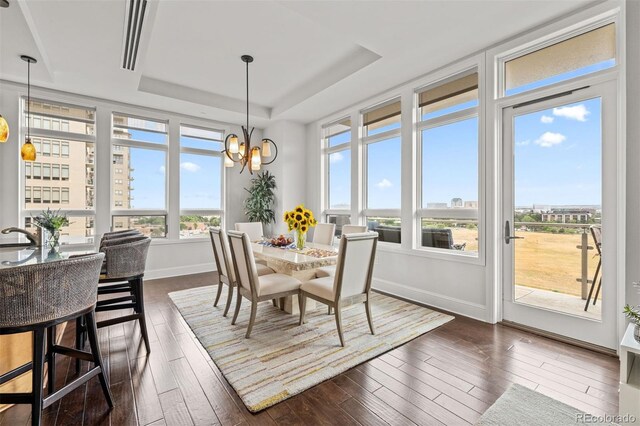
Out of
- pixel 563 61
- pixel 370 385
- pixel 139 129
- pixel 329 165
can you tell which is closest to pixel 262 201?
pixel 329 165

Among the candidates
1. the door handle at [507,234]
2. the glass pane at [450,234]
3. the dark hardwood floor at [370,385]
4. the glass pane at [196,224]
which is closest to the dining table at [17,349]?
the dark hardwood floor at [370,385]

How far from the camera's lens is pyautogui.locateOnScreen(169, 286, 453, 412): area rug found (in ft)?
6.89

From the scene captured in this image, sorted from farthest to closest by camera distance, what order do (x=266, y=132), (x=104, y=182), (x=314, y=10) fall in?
(x=266, y=132) → (x=104, y=182) → (x=314, y=10)

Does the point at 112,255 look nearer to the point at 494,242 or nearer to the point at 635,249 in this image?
the point at 494,242

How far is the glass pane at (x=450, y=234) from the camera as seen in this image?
345cm

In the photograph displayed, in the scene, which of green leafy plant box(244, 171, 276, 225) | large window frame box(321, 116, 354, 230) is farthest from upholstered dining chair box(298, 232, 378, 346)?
green leafy plant box(244, 171, 276, 225)

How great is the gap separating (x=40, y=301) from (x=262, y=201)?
4.52m

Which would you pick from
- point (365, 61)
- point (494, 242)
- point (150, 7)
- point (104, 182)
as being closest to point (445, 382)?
point (494, 242)

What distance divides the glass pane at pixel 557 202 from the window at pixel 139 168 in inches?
215

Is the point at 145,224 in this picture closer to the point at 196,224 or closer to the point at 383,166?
the point at 196,224

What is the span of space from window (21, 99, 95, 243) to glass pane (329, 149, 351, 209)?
157 inches

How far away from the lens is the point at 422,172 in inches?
158

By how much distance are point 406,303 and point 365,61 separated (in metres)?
3.07

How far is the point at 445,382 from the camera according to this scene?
6.88 ft
